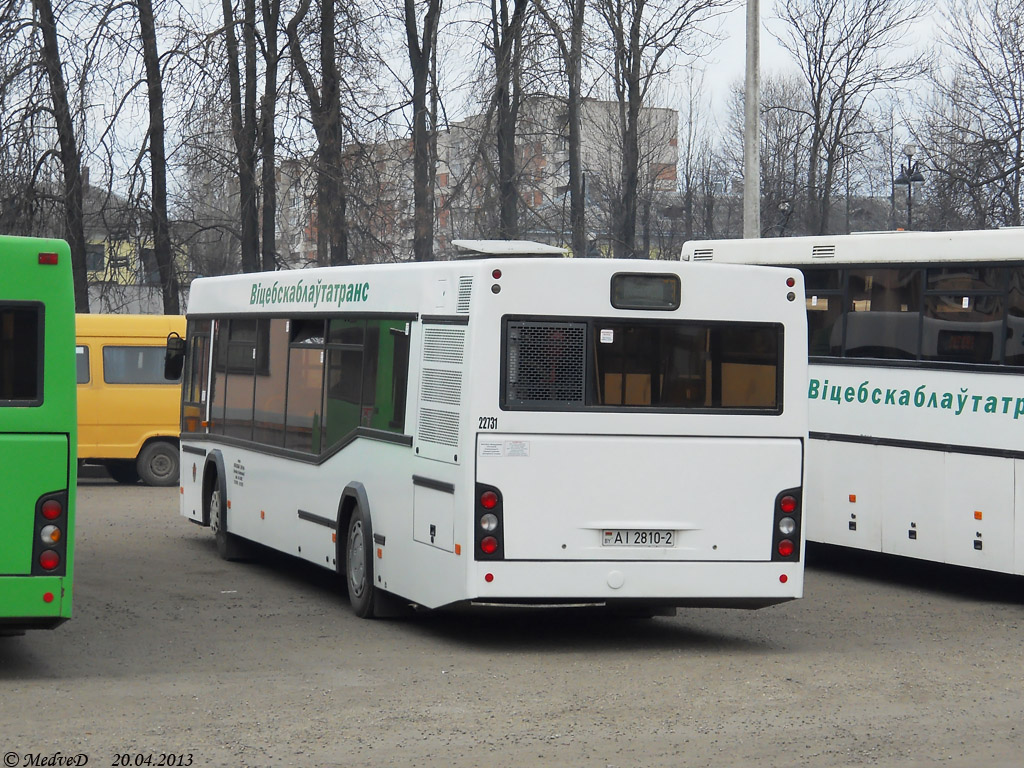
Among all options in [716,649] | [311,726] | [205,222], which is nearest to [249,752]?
[311,726]

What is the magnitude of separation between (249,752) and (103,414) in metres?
18.2

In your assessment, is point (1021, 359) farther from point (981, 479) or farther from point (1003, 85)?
point (1003, 85)

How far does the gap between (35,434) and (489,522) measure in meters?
2.91

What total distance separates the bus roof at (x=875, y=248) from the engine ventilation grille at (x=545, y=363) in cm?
480

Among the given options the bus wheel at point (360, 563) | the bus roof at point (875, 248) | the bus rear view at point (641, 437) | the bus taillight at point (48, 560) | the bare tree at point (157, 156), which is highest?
the bare tree at point (157, 156)

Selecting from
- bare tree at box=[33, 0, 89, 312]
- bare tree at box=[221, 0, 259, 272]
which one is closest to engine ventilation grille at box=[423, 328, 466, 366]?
bare tree at box=[33, 0, 89, 312]

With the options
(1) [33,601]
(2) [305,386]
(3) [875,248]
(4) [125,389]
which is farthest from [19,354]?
(4) [125,389]

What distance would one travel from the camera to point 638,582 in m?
10.8

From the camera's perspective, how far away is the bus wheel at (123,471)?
26.1 m

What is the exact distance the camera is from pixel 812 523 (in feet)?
51.9

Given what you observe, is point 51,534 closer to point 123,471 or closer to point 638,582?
point 638,582

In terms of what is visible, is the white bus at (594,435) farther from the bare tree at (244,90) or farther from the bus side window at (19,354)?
the bare tree at (244,90)

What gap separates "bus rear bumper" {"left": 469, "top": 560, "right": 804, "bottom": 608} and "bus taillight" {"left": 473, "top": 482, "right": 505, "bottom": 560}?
0.25 ft

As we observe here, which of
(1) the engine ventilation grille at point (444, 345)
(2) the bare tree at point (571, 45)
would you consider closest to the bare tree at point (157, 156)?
(2) the bare tree at point (571, 45)
